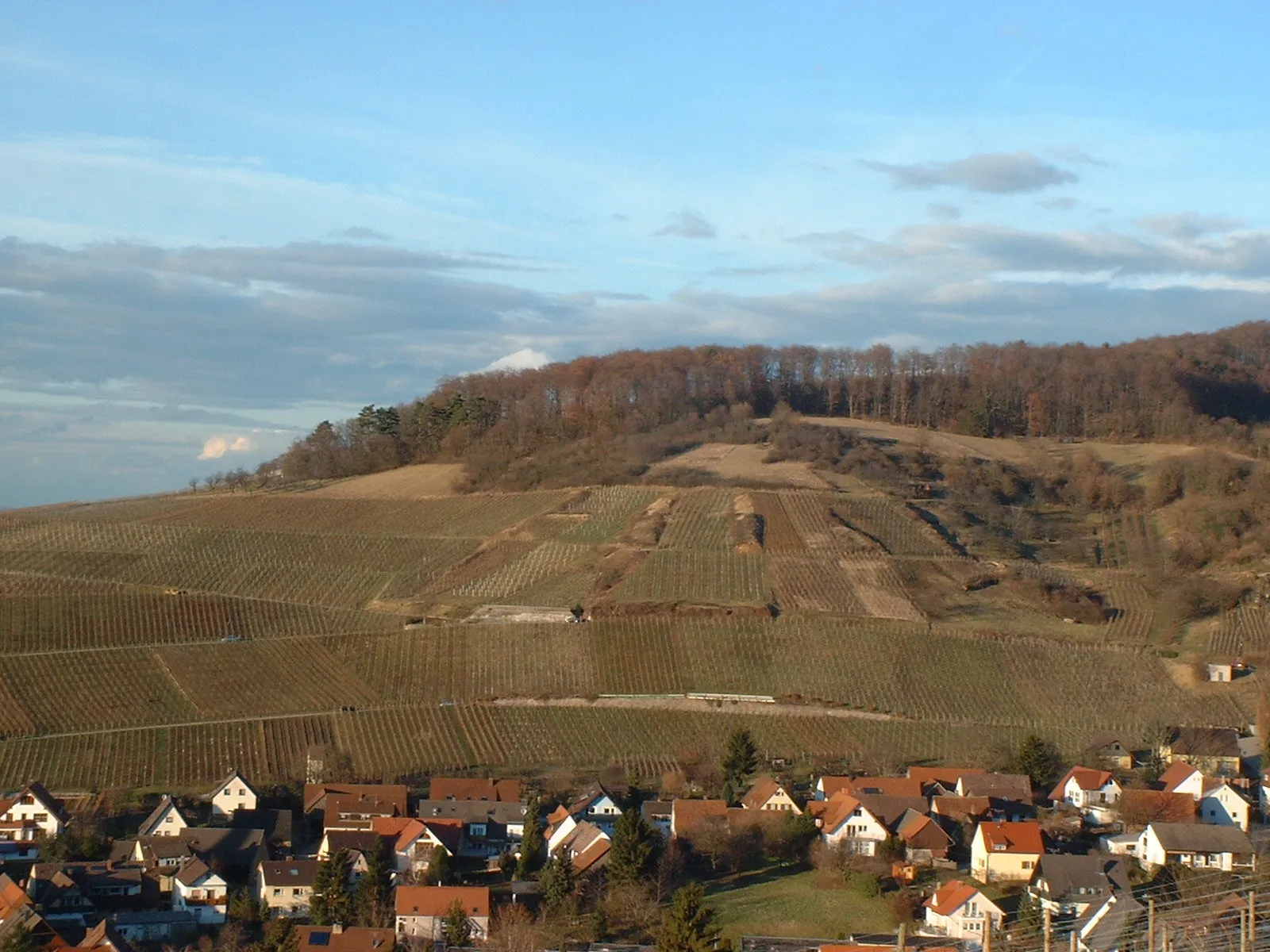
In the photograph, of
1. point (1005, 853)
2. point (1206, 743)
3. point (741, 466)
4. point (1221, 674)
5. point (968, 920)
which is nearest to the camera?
point (968, 920)

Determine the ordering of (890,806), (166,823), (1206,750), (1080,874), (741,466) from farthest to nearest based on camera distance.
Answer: (741,466), (1206,750), (890,806), (166,823), (1080,874)

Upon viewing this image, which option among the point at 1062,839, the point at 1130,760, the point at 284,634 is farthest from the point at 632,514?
the point at 1062,839

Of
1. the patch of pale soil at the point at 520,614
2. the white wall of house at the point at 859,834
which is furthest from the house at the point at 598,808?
the patch of pale soil at the point at 520,614

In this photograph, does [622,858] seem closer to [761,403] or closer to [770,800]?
[770,800]

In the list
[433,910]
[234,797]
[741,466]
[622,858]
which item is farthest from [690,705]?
[741,466]

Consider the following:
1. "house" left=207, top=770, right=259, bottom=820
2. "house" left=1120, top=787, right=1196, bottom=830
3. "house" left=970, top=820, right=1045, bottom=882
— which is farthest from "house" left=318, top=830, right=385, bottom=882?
"house" left=1120, top=787, right=1196, bottom=830

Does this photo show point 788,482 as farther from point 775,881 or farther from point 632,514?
point 775,881

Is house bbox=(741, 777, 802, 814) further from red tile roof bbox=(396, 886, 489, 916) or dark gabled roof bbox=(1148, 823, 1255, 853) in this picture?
red tile roof bbox=(396, 886, 489, 916)

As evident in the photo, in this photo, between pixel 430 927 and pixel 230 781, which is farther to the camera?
pixel 230 781
